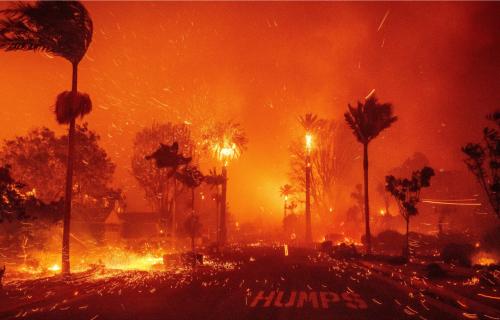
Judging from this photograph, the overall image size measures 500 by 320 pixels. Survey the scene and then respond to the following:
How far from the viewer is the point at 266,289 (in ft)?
55.2

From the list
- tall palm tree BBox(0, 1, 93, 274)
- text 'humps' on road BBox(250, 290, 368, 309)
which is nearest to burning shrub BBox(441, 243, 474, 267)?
text 'humps' on road BBox(250, 290, 368, 309)

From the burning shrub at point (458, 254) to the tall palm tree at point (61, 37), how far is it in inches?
882

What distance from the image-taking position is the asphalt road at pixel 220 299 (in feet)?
39.3

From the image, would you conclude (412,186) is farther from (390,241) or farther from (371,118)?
(390,241)

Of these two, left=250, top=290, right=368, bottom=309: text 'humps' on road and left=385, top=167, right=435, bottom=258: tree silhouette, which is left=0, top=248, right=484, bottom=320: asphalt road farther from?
left=385, top=167, right=435, bottom=258: tree silhouette

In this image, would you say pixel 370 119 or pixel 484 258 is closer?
pixel 484 258

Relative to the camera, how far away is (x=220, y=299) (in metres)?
14.6

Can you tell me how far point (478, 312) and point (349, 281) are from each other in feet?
25.2

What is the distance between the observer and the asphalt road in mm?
11984

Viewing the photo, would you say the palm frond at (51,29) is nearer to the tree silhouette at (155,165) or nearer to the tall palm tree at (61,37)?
the tall palm tree at (61,37)

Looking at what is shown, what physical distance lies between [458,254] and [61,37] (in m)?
26.0

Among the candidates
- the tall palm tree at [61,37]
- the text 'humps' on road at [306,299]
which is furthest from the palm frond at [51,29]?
the text 'humps' on road at [306,299]

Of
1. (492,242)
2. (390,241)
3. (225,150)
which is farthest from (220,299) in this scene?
(225,150)

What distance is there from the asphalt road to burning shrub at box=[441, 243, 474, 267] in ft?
32.4
